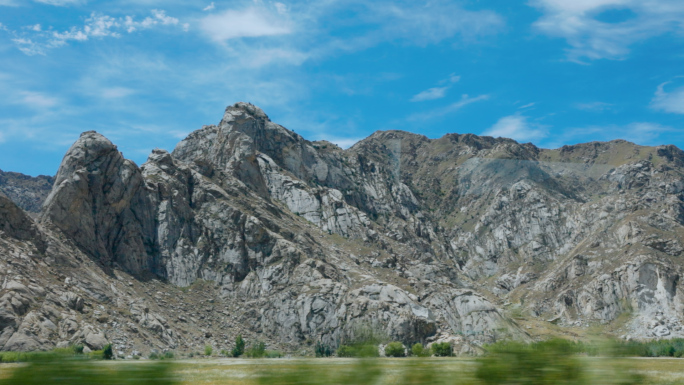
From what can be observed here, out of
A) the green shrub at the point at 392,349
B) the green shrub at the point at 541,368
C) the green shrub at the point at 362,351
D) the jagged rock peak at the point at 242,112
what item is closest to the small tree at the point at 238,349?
the green shrub at the point at 392,349

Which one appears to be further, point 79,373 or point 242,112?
point 242,112

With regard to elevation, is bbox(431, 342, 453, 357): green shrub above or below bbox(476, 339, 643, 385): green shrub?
below

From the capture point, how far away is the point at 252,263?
→ 310 feet

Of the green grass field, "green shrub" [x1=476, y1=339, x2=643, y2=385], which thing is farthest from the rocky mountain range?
the green grass field

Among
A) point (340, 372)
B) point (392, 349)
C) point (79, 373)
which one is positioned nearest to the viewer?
point (79, 373)

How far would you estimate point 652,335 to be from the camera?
331 feet

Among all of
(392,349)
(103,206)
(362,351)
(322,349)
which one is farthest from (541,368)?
(103,206)

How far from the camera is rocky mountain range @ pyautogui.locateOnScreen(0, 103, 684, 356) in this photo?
65625 millimetres

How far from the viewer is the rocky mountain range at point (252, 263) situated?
6562 cm

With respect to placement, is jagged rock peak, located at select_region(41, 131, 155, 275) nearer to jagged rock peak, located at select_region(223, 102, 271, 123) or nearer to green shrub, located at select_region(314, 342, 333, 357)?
green shrub, located at select_region(314, 342, 333, 357)

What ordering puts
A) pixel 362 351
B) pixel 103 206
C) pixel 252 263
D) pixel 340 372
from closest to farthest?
pixel 340 372, pixel 362 351, pixel 103 206, pixel 252 263

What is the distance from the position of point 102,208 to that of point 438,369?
9036 cm

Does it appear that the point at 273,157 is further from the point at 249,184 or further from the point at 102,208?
the point at 102,208

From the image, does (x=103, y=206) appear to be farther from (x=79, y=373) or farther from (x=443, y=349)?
(x=79, y=373)
